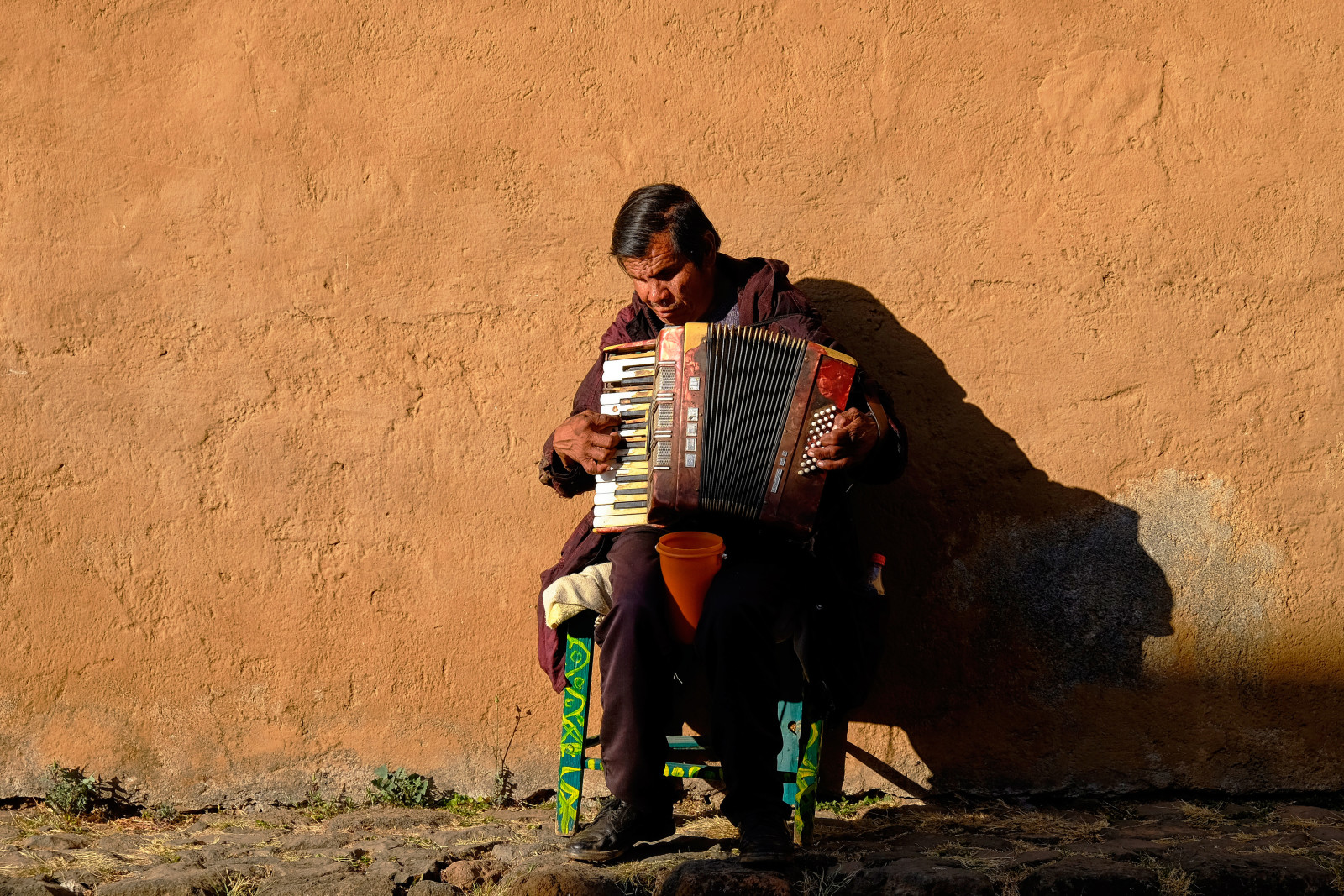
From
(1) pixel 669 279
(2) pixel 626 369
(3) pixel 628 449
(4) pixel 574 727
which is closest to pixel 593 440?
(3) pixel 628 449

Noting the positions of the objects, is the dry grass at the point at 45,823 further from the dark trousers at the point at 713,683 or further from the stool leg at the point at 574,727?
the dark trousers at the point at 713,683

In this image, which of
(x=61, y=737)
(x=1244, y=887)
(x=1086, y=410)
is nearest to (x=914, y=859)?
(x=1244, y=887)

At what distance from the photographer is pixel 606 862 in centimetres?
274

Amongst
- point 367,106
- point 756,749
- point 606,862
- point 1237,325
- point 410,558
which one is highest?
point 367,106

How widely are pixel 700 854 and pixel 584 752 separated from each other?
0.36m

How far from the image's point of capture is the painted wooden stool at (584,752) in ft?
9.34

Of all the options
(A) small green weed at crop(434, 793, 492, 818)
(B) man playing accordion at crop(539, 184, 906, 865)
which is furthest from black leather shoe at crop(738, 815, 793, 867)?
(A) small green weed at crop(434, 793, 492, 818)

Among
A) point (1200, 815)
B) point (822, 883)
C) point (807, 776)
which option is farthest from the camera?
point (1200, 815)

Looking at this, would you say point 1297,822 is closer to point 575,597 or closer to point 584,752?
A: point 584,752

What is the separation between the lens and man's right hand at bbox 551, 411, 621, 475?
Result: 2830mm

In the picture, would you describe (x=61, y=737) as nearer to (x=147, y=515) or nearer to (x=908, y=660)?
(x=147, y=515)

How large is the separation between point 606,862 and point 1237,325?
84.2 inches

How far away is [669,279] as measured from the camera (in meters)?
3.01

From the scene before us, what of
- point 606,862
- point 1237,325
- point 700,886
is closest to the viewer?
point 700,886
